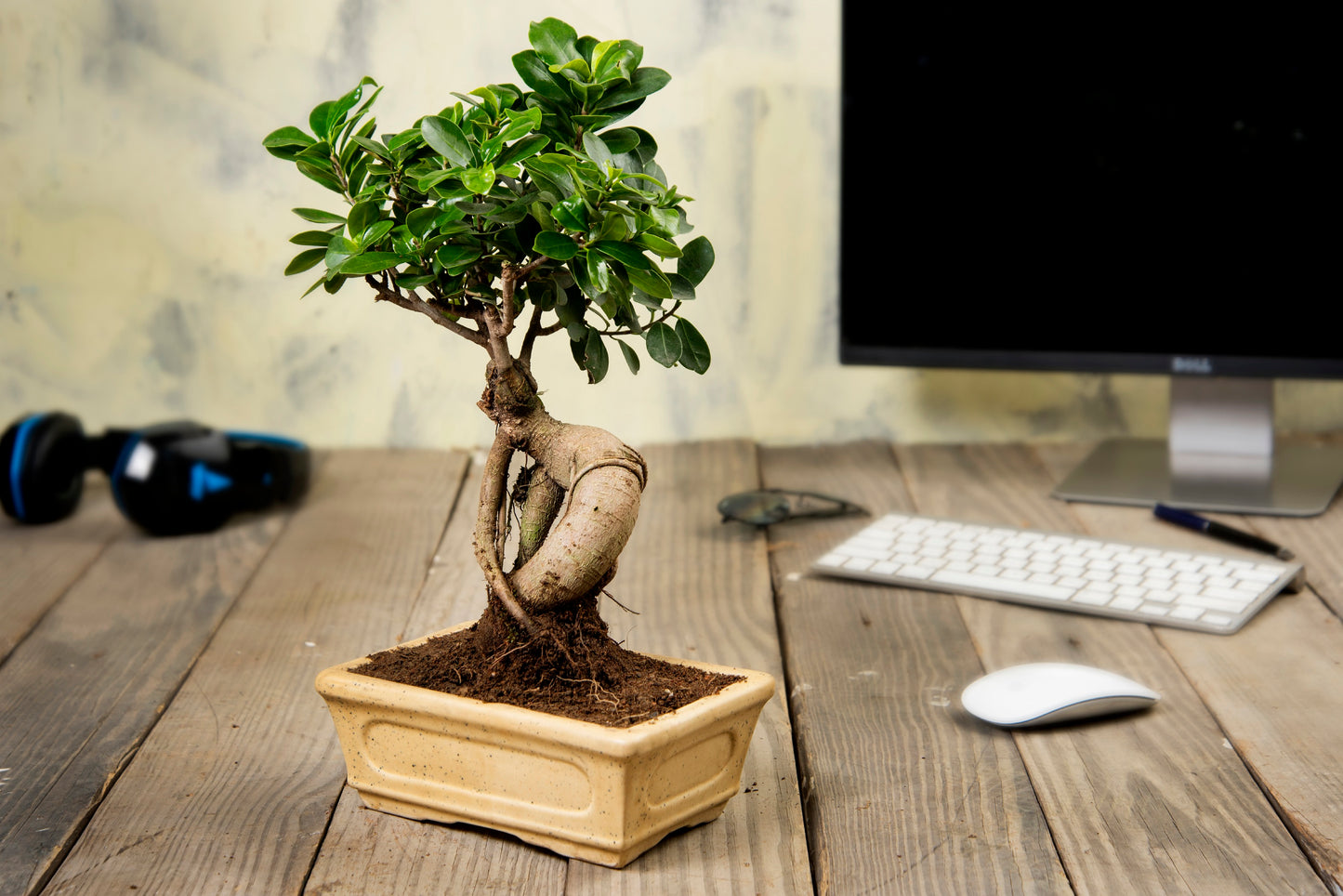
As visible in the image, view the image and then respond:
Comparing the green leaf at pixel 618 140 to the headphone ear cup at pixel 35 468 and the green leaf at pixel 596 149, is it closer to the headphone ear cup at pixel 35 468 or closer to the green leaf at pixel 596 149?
the green leaf at pixel 596 149

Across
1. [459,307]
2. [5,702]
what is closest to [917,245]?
[459,307]

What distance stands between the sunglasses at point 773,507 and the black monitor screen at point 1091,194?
19cm

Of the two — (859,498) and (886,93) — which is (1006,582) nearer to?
A: (859,498)

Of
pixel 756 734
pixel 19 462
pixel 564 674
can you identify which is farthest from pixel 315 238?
pixel 19 462

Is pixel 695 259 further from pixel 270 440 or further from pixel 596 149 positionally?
pixel 270 440

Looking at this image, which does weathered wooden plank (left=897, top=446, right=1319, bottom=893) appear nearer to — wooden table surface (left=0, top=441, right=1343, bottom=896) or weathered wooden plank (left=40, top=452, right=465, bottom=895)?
wooden table surface (left=0, top=441, right=1343, bottom=896)

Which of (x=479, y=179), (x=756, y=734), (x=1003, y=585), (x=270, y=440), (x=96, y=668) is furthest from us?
(x=270, y=440)

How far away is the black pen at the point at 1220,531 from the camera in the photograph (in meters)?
1.06

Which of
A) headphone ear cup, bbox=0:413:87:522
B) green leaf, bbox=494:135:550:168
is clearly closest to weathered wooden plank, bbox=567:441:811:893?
green leaf, bbox=494:135:550:168

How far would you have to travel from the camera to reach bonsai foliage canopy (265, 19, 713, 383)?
560 millimetres

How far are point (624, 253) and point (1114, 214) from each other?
0.84 m

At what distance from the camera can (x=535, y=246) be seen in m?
0.55

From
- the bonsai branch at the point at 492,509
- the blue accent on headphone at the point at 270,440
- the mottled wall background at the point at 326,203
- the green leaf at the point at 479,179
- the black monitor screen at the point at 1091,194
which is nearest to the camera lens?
the green leaf at the point at 479,179

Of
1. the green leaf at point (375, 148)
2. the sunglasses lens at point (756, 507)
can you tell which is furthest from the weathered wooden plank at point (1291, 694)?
the green leaf at point (375, 148)
